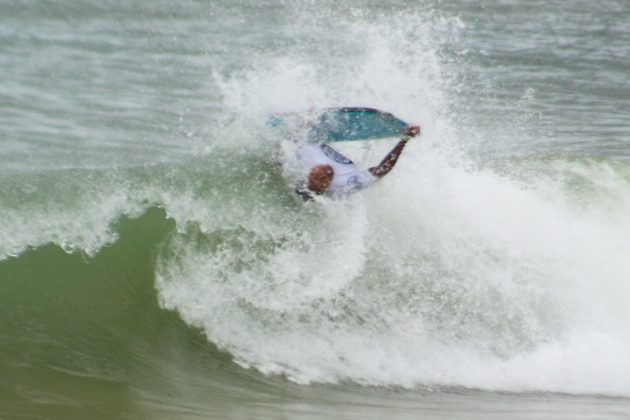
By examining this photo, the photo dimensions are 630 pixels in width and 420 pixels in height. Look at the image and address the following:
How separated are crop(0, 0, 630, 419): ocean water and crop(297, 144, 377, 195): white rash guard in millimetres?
331

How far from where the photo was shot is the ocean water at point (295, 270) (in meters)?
9.04

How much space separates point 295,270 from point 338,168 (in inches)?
43.5

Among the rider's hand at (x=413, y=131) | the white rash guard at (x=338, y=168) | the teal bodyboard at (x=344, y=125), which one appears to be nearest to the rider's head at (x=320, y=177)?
the white rash guard at (x=338, y=168)

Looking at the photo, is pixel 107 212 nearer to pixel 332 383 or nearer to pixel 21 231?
pixel 21 231

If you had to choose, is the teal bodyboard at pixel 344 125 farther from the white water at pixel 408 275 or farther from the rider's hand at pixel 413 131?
the white water at pixel 408 275

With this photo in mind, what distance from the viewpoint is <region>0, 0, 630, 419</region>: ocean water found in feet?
29.7

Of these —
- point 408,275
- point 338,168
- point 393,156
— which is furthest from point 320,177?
point 408,275

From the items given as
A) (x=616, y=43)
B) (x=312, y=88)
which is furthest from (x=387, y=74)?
(x=616, y=43)

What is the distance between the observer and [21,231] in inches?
401

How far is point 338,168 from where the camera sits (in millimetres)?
9875

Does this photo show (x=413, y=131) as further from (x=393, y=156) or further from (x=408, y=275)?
(x=408, y=275)

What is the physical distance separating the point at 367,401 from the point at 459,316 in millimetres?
1983

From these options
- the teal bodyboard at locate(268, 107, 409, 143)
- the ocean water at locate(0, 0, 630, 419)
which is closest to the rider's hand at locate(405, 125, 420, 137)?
the teal bodyboard at locate(268, 107, 409, 143)

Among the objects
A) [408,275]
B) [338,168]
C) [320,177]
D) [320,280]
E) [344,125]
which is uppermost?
[344,125]
